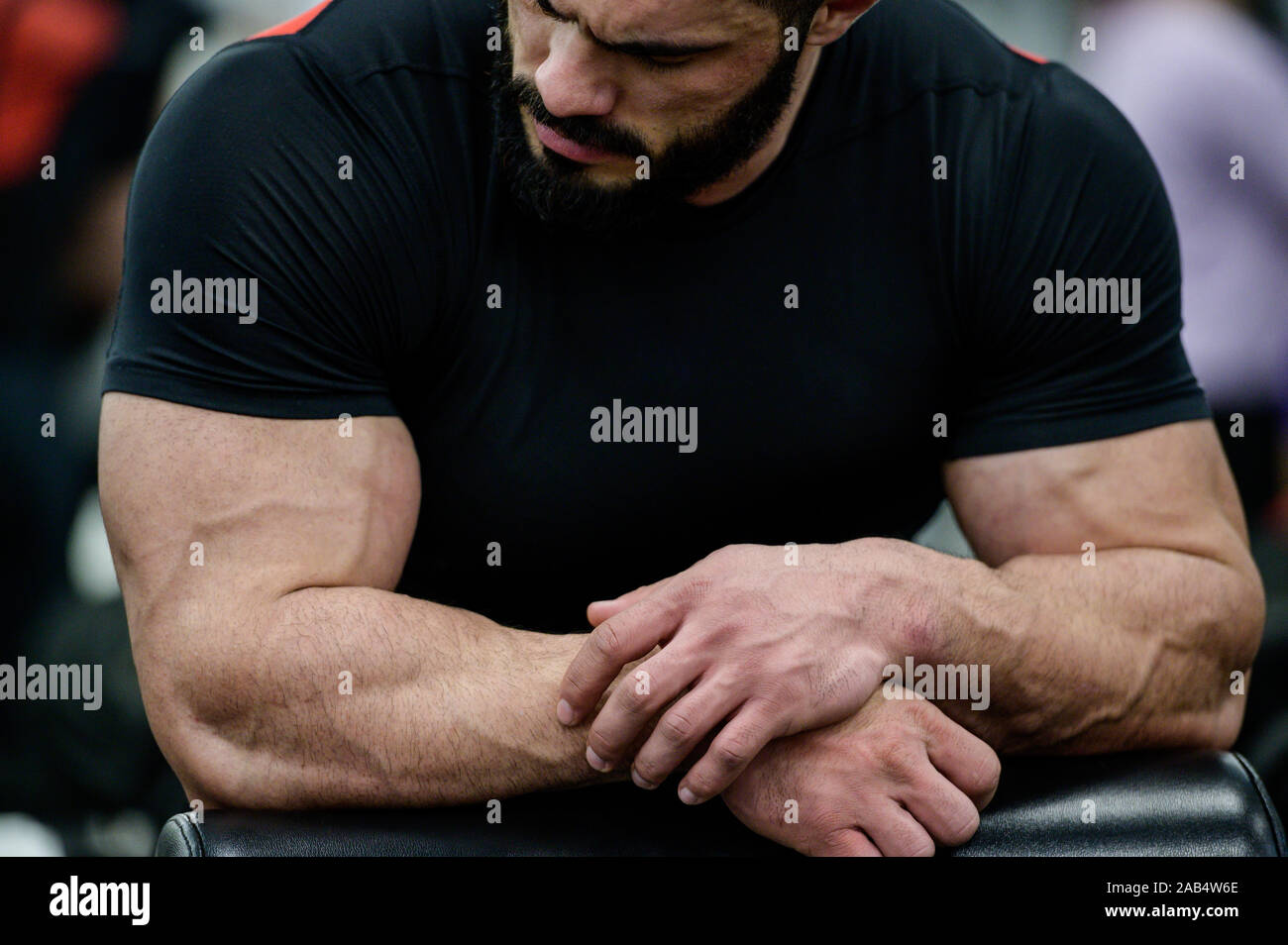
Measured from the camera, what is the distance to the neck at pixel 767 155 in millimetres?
1498

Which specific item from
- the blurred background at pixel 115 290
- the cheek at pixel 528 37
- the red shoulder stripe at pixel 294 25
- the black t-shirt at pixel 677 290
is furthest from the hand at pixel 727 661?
the blurred background at pixel 115 290

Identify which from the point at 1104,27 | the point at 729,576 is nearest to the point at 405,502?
the point at 729,576

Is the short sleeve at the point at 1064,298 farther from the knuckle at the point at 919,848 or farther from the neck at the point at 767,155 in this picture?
the knuckle at the point at 919,848

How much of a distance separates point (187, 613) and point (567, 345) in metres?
0.44

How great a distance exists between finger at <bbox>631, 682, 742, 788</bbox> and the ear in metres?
0.65

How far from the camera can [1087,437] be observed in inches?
59.8

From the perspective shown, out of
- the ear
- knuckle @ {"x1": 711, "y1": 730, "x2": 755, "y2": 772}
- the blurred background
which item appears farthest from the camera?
the blurred background

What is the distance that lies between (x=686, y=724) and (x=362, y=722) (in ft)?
0.91

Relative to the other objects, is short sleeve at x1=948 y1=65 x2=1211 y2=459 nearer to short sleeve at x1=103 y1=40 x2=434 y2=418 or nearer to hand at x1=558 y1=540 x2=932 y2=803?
hand at x1=558 y1=540 x2=932 y2=803

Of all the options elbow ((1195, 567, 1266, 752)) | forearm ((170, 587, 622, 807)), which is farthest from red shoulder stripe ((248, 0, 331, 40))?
elbow ((1195, 567, 1266, 752))

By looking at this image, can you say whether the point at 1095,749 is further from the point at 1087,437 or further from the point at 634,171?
the point at 634,171

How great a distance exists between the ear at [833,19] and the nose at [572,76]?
0.23m

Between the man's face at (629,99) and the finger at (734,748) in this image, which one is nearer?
the finger at (734,748)

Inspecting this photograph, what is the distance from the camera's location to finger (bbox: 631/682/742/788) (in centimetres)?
121
